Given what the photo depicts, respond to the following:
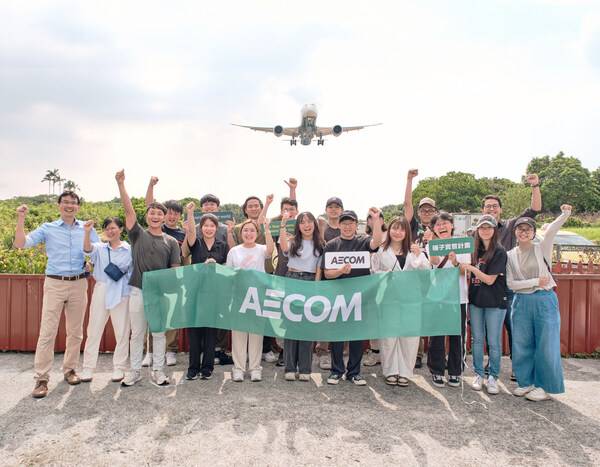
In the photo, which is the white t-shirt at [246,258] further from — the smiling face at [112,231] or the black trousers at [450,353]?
the black trousers at [450,353]

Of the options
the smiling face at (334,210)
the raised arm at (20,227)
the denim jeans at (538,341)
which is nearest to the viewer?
the denim jeans at (538,341)

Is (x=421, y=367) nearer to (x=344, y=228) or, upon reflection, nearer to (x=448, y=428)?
(x=448, y=428)

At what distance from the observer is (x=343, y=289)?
5027 millimetres

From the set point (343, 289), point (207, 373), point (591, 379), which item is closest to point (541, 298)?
point (591, 379)

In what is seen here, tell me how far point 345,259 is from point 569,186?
89104mm

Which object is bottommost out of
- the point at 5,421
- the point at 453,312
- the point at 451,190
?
the point at 5,421

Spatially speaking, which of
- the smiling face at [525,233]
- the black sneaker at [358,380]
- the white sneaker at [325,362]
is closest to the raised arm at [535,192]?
the smiling face at [525,233]

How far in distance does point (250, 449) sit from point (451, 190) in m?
90.2

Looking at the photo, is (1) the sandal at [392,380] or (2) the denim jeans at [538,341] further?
(1) the sandal at [392,380]

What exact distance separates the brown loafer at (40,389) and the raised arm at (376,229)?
4.17 meters

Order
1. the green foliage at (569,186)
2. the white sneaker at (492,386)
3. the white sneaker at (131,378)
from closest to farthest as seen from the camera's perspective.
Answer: the white sneaker at (492,386)
the white sneaker at (131,378)
the green foliage at (569,186)

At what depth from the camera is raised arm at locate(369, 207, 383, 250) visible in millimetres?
5004

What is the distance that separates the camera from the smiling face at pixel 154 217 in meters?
4.97

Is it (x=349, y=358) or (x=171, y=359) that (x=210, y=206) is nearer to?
(x=171, y=359)
